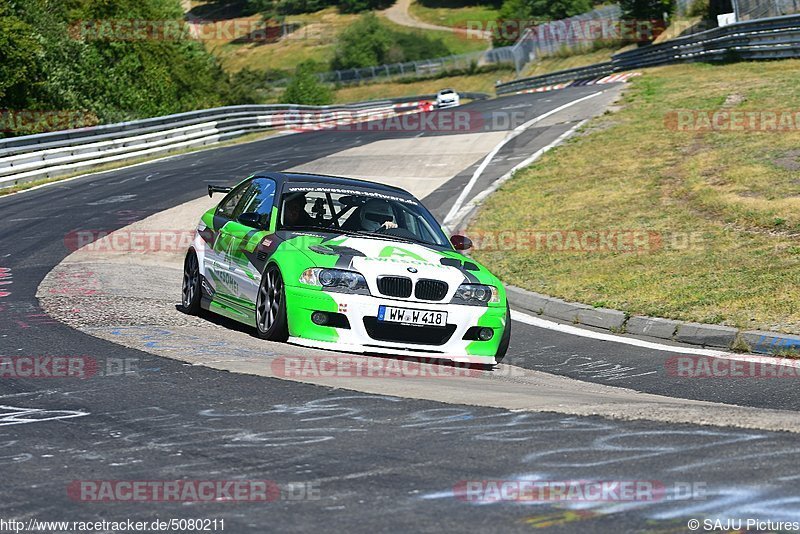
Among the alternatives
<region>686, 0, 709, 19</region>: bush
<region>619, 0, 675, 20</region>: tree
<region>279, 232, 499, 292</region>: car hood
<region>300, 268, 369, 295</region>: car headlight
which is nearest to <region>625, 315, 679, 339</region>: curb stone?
<region>279, 232, 499, 292</region>: car hood

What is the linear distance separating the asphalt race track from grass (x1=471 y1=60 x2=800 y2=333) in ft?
11.0

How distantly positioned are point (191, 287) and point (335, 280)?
265 cm

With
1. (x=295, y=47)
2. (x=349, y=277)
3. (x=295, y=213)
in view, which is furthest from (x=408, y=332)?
(x=295, y=47)

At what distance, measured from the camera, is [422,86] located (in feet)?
291

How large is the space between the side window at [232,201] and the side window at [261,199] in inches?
5.9

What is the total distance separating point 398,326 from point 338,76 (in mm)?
89122

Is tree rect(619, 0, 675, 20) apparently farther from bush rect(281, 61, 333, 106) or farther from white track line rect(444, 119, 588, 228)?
white track line rect(444, 119, 588, 228)

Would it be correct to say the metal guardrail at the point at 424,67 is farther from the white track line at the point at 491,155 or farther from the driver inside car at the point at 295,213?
the driver inside car at the point at 295,213

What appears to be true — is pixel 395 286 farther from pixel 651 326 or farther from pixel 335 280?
pixel 651 326

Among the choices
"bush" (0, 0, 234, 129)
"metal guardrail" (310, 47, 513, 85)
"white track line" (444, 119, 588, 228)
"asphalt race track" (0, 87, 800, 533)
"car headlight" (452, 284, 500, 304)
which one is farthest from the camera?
"metal guardrail" (310, 47, 513, 85)

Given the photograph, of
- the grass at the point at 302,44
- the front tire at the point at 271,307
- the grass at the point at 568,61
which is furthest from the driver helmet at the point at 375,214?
the grass at the point at 302,44

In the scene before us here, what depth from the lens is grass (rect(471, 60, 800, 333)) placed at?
12016mm

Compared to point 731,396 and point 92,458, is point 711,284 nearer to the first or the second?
point 731,396

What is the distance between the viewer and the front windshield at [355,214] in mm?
10406
